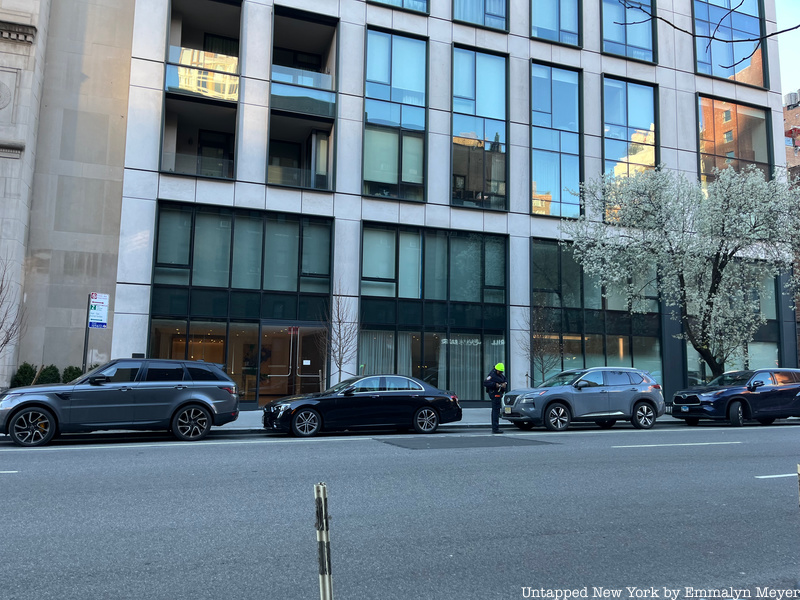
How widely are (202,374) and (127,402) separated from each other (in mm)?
1574

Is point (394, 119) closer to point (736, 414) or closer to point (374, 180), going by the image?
point (374, 180)

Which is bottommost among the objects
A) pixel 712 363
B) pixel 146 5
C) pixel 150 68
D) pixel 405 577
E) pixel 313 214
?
pixel 405 577

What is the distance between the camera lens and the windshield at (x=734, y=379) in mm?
18047

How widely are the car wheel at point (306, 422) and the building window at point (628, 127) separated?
56.8 feet

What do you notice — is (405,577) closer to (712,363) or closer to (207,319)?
(207,319)

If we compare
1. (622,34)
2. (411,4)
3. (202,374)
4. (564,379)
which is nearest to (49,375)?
(202,374)

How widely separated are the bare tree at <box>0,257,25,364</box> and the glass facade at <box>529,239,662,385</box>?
1678 cm

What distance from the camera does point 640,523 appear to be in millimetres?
6480

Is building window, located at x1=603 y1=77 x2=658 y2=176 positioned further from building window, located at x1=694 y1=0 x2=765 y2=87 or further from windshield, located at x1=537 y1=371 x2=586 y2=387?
windshield, located at x1=537 y1=371 x2=586 y2=387

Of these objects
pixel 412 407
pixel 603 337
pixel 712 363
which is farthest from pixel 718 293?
pixel 412 407

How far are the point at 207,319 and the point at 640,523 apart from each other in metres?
16.6

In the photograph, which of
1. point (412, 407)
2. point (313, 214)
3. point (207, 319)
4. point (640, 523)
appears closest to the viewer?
point (640, 523)

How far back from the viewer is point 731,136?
28.4m

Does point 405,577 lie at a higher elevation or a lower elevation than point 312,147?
lower
